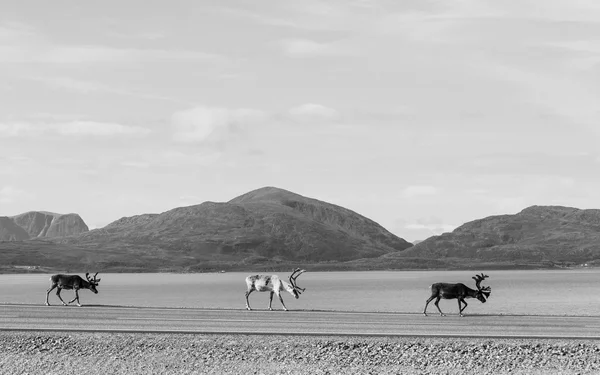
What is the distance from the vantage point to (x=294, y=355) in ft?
111

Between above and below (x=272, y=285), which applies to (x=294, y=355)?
below

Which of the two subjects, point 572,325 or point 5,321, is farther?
point 5,321

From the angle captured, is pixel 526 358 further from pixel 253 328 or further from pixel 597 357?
pixel 253 328

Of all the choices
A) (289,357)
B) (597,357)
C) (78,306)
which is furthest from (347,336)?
(78,306)

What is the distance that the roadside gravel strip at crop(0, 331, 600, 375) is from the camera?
31.9 metres

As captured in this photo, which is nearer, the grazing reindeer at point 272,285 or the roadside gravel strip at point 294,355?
the roadside gravel strip at point 294,355

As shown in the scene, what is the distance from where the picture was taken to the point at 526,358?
32406mm

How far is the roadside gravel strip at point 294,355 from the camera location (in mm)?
31922

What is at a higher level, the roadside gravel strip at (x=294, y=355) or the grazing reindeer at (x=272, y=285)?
the grazing reindeer at (x=272, y=285)

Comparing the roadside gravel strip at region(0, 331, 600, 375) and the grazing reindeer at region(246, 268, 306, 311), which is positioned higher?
the grazing reindeer at region(246, 268, 306, 311)

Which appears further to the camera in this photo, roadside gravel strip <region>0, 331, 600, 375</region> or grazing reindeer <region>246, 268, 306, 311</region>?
grazing reindeer <region>246, 268, 306, 311</region>

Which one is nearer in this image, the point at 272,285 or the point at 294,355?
the point at 294,355

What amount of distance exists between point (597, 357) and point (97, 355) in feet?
67.0

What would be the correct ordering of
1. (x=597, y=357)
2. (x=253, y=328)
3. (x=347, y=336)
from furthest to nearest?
(x=253, y=328), (x=347, y=336), (x=597, y=357)
